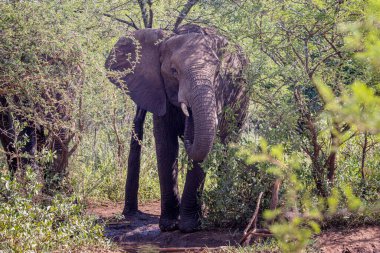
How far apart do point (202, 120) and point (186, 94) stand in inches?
21.4

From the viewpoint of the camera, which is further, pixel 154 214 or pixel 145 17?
pixel 145 17

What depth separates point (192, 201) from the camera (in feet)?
26.6

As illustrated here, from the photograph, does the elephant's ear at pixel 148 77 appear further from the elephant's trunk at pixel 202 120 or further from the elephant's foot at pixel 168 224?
the elephant's foot at pixel 168 224

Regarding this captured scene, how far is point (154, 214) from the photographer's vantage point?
976 cm

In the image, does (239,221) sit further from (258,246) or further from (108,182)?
(108,182)

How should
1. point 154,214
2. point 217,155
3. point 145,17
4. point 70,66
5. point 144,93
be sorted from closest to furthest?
point 70,66
point 217,155
point 144,93
point 154,214
point 145,17

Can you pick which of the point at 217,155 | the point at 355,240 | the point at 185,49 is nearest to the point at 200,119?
the point at 217,155

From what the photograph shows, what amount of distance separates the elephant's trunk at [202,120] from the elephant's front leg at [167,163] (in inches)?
40.9

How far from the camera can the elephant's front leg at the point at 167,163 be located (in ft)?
28.0

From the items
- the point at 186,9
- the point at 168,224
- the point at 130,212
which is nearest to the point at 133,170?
the point at 130,212

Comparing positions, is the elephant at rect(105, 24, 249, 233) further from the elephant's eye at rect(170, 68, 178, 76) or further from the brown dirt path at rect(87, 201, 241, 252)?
the brown dirt path at rect(87, 201, 241, 252)

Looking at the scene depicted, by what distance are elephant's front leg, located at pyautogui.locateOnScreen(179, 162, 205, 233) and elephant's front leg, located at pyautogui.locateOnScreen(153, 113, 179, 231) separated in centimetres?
47

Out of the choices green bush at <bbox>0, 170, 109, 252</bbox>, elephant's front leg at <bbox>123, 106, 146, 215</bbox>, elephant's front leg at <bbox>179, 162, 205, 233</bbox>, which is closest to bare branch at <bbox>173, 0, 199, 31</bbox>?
elephant's front leg at <bbox>123, 106, 146, 215</bbox>

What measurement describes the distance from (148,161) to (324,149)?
14.2 ft
